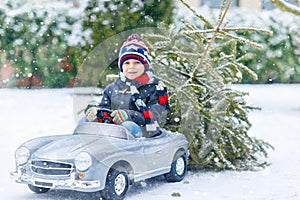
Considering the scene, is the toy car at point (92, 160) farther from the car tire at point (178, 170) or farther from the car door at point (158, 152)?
the car tire at point (178, 170)

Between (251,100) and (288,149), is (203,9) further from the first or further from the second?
(288,149)

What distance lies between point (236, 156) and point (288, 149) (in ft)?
5.40

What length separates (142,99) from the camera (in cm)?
557

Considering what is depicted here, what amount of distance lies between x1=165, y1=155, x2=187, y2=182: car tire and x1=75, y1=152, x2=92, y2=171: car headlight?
1.31m

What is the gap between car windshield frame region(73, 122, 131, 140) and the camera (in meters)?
5.24

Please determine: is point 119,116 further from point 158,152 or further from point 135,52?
point 135,52

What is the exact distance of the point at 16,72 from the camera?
42.5ft

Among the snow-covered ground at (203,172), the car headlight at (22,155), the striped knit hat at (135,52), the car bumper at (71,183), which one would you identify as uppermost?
the striped knit hat at (135,52)

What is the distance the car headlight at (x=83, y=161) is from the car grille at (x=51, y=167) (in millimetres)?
85

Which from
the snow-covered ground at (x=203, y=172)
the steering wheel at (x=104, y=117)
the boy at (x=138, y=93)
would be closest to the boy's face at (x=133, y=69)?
the boy at (x=138, y=93)

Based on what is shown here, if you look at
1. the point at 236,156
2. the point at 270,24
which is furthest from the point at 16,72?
the point at 236,156

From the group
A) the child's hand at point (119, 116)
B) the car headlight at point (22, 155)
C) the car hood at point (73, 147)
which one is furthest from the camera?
the child's hand at point (119, 116)

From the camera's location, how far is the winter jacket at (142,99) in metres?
5.51

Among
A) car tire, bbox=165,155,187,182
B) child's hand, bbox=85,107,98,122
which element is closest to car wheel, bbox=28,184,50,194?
child's hand, bbox=85,107,98,122
